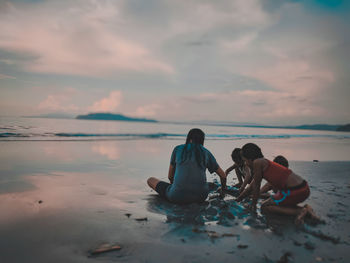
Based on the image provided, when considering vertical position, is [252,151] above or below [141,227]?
above

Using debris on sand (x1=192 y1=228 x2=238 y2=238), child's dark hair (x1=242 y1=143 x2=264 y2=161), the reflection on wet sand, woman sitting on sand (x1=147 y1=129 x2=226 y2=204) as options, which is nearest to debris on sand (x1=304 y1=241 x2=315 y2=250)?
debris on sand (x1=192 y1=228 x2=238 y2=238)

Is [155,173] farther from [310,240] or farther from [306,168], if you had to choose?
[306,168]

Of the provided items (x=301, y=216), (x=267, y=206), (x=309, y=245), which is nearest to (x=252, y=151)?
(x=267, y=206)

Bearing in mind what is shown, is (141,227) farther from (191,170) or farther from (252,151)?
(252,151)

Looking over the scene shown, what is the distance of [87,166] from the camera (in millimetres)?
8773

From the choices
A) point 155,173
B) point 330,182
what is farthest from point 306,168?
point 155,173

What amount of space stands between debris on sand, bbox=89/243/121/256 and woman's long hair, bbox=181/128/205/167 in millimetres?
2194

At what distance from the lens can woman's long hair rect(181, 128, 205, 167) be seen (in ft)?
15.8

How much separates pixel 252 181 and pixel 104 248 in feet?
10.6

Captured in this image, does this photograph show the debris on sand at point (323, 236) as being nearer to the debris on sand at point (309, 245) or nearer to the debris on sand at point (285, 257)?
the debris on sand at point (309, 245)

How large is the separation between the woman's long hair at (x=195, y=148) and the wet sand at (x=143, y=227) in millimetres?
1062

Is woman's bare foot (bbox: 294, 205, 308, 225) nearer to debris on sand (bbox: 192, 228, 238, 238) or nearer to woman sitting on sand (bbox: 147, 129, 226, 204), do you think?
debris on sand (bbox: 192, 228, 238, 238)

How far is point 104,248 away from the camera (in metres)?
3.00

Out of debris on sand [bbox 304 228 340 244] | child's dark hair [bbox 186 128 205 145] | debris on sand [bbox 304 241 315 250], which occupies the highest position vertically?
child's dark hair [bbox 186 128 205 145]
